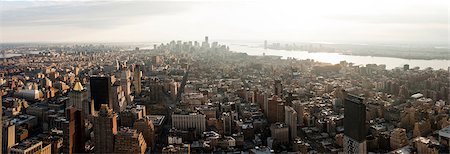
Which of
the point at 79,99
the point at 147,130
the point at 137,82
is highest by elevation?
the point at 137,82

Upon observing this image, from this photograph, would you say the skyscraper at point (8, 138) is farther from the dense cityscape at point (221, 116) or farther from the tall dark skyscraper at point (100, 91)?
the tall dark skyscraper at point (100, 91)

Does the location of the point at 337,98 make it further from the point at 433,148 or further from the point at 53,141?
the point at 53,141

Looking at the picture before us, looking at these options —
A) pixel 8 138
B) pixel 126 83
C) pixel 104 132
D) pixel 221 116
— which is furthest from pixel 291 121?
pixel 126 83

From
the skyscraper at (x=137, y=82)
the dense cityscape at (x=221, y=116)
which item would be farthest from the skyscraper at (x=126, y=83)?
the skyscraper at (x=137, y=82)

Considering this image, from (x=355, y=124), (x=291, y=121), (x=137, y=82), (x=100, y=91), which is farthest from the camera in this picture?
(x=137, y=82)

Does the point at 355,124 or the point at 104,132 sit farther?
the point at 104,132

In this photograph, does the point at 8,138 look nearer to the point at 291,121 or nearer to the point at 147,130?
the point at 147,130

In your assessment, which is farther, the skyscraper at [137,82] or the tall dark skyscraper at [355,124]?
the skyscraper at [137,82]

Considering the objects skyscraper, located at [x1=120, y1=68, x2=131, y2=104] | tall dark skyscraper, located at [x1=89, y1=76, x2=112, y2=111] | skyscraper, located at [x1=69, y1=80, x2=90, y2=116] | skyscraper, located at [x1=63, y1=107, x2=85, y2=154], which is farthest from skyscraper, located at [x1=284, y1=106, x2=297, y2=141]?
skyscraper, located at [x1=120, y1=68, x2=131, y2=104]
